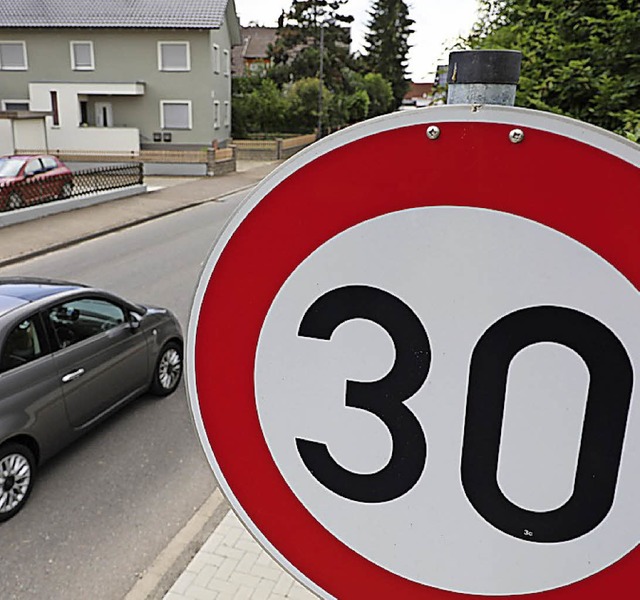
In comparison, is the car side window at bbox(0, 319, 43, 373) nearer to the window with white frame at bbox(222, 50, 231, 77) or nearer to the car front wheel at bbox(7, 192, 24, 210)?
the car front wheel at bbox(7, 192, 24, 210)

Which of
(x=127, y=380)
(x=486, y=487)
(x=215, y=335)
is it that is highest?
(x=215, y=335)

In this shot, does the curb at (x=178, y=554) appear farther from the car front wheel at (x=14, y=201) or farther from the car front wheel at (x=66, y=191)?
the car front wheel at (x=66, y=191)

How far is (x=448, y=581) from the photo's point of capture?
1.04 meters

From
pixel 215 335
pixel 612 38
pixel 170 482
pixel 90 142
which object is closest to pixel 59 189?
pixel 90 142

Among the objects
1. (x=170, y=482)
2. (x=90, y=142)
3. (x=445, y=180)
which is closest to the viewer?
(x=445, y=180)

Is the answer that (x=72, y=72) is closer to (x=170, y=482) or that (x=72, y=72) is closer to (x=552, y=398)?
(x=170, y=482)

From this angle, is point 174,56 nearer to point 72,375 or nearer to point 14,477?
point 72,375

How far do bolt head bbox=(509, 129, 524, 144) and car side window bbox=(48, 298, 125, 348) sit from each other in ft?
18.0

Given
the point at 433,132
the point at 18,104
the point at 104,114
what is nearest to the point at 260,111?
the point at 104,114

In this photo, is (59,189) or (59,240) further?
(59,189)

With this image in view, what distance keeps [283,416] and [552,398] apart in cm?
44

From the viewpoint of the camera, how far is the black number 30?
902 millimetres

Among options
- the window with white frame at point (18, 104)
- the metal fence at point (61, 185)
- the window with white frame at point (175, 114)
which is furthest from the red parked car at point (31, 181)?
the window with white frame at point (18, 104)

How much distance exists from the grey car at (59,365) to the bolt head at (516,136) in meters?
5.04
